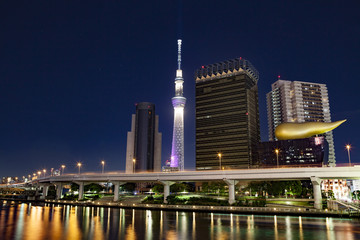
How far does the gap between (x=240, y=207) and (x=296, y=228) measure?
22.8 m

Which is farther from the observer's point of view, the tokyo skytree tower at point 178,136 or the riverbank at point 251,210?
the tokyo skytree tower at point 178,136

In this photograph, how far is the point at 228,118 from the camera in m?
172

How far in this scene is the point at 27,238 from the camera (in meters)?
29.5

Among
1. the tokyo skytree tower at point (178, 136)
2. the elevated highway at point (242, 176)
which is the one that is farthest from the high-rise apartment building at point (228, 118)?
the elevated highway at point (242, 176)

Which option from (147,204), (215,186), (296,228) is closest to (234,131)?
Result: (215,186)

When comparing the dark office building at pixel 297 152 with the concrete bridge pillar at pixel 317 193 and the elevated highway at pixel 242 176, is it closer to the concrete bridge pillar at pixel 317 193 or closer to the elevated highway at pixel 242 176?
the elevated highway at pixel 242 176

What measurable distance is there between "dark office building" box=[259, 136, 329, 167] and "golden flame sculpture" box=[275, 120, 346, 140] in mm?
39381

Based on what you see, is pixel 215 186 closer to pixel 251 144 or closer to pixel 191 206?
pixel 191 206

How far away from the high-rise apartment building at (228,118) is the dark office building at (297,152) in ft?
46.0

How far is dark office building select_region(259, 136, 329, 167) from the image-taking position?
137000mm

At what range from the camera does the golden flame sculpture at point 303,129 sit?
8888 cm

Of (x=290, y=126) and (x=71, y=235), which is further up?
(x=290, y=126)

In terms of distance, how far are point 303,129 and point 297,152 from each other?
5414 cm

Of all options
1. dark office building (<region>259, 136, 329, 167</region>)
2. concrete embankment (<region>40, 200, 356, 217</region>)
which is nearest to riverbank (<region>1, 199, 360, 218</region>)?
concrete embankment (<region>40, 200, 356, 217</region>)
